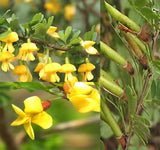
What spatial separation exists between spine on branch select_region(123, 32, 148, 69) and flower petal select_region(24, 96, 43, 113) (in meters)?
0.34

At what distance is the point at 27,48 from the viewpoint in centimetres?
78

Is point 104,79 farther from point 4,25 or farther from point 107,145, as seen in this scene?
point 4,25

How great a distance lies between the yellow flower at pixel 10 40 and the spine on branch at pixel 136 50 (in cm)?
35

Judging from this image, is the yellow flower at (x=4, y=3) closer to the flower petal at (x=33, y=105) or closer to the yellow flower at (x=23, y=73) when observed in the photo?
the yellow flower at (x=23, y=73)

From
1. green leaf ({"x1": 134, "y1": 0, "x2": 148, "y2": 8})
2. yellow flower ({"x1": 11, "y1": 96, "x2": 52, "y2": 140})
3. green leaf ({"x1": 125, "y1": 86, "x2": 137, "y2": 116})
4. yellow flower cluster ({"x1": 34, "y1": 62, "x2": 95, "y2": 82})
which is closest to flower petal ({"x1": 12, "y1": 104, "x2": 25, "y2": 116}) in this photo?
yellow flower ({"x1": 11, "y1": 96, "x2": 52, "y2": 140})

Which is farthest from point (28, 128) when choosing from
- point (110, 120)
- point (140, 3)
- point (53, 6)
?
point (140, 3)

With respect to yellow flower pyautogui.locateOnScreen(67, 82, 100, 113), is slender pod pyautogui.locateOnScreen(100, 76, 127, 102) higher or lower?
higher

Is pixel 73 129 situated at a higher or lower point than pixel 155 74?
lower

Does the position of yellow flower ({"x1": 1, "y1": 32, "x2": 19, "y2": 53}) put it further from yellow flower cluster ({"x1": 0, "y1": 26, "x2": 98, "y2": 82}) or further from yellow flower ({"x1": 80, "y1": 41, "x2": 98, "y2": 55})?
yellow flower ({"x1": 80, "y1": 41, "x2": 98, "y2": 55})

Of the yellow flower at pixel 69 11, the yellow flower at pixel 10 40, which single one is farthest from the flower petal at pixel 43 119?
the yellow flower at pixel 69 11

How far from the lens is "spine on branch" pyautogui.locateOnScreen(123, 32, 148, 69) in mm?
786

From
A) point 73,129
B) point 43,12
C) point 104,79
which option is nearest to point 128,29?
point 104,79

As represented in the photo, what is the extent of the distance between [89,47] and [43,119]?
0.29m

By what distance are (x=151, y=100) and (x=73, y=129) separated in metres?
0.31
